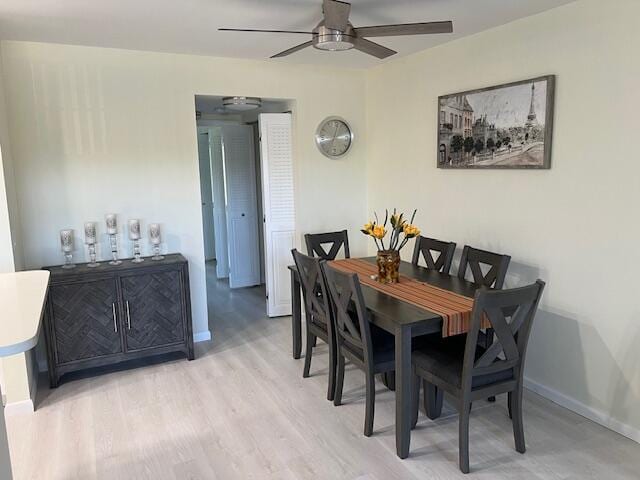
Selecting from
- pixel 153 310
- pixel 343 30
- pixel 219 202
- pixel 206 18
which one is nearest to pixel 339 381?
pixel 153 310

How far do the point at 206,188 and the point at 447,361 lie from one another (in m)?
5.60

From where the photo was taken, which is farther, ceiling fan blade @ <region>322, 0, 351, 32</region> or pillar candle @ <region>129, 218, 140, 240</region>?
pillar candle @ <region>129, 218, 140, 240</region>

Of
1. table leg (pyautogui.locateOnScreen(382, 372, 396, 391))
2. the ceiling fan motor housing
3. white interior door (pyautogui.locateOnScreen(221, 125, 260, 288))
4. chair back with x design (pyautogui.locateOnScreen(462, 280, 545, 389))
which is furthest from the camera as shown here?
white interior door (pyautogui.locateOnScreen(221, 125, 260, 288))

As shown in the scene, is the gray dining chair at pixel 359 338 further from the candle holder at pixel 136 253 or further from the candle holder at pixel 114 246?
the candle holder at pixel 114 246

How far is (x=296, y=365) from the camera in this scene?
12.2 feet

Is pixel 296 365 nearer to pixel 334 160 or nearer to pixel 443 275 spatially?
pixel 443 275

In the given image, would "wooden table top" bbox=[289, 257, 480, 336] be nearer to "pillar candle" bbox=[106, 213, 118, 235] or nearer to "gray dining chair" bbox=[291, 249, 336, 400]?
"gray dining chair" bbox=[291, 249, 336, 400]

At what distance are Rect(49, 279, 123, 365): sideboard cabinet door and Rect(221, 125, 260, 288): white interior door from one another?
2.41 meters

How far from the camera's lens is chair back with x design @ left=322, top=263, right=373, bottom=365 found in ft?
8.53

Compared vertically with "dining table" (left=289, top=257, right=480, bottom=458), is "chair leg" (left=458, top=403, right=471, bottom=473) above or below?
below

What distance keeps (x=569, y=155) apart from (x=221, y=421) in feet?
8.64

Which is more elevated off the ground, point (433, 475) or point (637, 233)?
point (637, 233)

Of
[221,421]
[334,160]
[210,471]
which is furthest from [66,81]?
[210,471]

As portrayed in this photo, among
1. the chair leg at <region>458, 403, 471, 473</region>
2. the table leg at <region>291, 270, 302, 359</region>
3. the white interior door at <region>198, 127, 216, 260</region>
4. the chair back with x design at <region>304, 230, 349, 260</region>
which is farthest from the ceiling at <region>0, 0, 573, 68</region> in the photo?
the white interior door at <region>198, 127, 216, 260</region>
